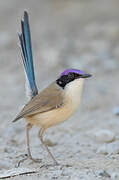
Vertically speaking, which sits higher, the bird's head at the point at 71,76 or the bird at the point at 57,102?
the bird's head at the point at 71,76

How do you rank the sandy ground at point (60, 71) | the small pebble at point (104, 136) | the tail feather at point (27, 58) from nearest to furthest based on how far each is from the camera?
the sandy ground at point (60, 71) < the tail feather at point (27, 58) < the small pebble at point (104, 136)

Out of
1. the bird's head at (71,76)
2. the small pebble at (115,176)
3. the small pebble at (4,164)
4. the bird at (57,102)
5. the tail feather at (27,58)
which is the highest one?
the tail feather at (27,58)

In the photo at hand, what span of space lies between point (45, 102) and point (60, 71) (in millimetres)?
4495

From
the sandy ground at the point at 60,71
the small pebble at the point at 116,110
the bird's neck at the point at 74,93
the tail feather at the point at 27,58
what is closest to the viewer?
the bird's neck at the point at 74,93

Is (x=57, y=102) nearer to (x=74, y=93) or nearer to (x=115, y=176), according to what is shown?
(x=74, y=93)

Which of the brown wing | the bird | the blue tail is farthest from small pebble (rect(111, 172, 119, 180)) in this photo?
the blue tail

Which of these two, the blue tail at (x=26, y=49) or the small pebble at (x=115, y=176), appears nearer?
the small pebble at (x=115, y=176)

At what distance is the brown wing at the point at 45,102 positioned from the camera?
4.80 metres

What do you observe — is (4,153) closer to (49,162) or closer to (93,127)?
(49,162)

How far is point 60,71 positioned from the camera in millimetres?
9344

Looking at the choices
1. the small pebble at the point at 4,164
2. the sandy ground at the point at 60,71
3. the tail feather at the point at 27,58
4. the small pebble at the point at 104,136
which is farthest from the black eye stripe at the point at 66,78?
the small pebble at the point at 104,136

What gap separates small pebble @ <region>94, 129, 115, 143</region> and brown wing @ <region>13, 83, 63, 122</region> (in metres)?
1.41

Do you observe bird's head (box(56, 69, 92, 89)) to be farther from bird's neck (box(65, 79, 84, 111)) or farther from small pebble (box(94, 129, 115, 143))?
small pebble (box(94, 129, 115, 143))

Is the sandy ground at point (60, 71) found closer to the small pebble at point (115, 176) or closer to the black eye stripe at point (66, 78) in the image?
the small pebble at point (115, 176)
